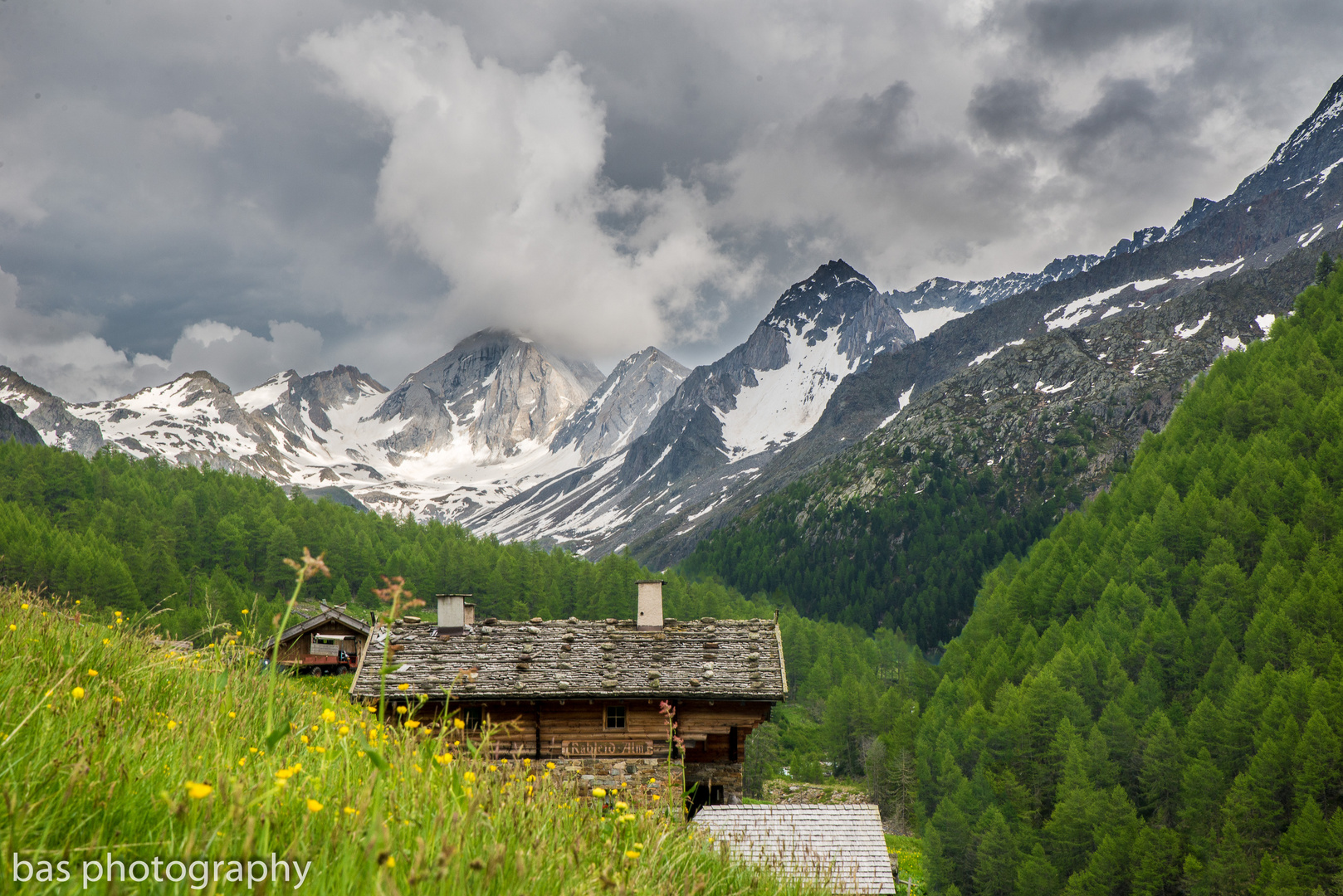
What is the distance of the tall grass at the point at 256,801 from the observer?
2186 millimetres

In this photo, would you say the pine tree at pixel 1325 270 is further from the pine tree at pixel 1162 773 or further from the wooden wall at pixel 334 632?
the wooden wall at pixel 334 632

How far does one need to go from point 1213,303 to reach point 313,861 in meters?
208

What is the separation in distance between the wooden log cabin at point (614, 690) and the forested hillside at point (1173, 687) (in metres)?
26.0

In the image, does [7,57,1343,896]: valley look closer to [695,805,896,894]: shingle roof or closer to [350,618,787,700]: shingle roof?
[350,618,787,700]: shingle roof

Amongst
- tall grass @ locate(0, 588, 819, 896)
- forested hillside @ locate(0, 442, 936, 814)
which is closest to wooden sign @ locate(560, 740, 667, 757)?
tall grass @ locate(0, 588, 819, 896)

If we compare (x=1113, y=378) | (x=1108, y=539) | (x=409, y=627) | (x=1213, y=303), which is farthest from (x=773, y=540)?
(x=409, y=627)

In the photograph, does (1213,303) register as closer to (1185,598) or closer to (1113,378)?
(1113,378)

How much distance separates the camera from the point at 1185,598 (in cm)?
6400

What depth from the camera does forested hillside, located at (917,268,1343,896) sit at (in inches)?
1649

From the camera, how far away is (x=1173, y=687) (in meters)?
56.4

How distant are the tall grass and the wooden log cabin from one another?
1398 centimetres

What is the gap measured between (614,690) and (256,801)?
17.0m

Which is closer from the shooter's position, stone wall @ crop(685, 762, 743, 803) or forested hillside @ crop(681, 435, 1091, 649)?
stone wall @ crop(685, 762, 743, 803)

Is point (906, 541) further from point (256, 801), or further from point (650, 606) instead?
point (256, 801)
